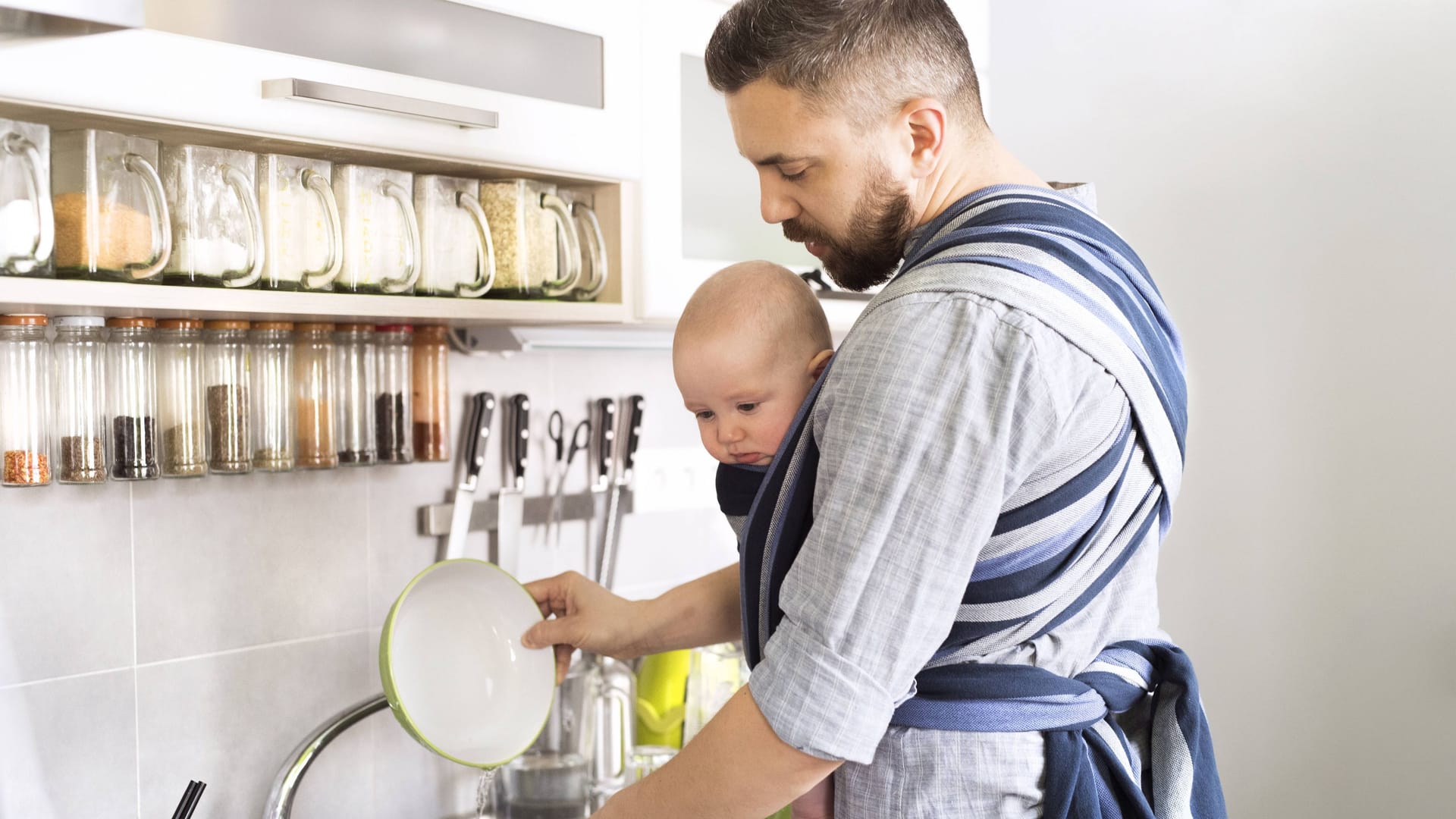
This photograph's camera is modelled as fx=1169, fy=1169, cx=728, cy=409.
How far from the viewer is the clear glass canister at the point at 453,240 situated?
140cm

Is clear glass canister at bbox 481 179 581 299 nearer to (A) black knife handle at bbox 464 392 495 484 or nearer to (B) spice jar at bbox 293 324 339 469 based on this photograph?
(B) spice jar at bbox 293 324 339 469

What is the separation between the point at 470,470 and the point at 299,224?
60cm

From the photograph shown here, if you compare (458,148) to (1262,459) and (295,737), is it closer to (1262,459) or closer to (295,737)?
(295,737)

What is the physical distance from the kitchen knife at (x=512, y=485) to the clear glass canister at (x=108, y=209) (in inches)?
29.4

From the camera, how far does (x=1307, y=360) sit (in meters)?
1.98

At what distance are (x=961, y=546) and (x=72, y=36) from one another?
883 mm

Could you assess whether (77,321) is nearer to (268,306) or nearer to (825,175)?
(268,306)

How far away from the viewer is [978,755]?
951 millimetres

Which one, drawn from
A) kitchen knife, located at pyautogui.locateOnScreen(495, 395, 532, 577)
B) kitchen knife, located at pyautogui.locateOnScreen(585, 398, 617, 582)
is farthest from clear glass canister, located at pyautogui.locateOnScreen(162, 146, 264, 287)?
kitchen knife, located at pyautogui.locateOnScreen(585, 398, 617, 582)

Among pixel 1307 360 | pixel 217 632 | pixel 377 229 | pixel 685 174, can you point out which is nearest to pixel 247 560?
pixel 217 632

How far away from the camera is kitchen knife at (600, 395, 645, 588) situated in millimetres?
1999

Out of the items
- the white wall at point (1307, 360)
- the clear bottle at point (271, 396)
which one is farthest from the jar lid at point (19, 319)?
the white wall at point (1307, 360)

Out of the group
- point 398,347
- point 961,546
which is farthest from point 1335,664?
point 398,347

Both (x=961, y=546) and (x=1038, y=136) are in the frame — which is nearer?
(x=961, y=546)
